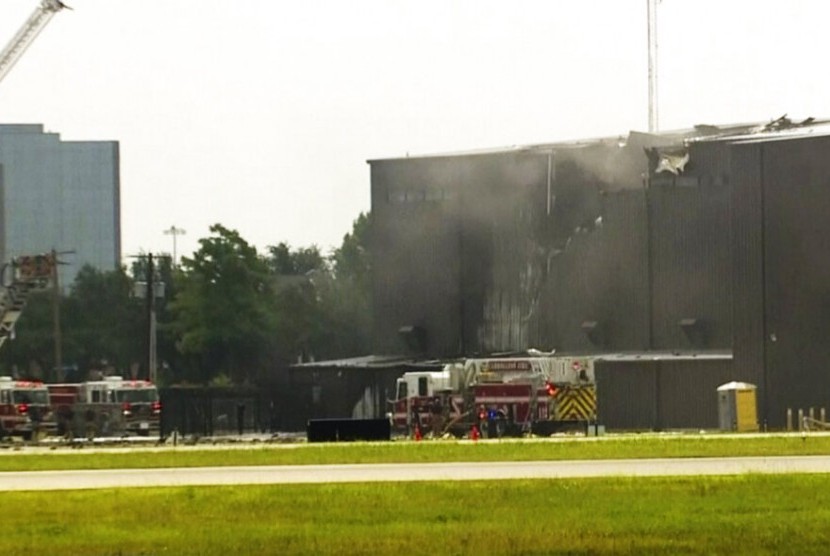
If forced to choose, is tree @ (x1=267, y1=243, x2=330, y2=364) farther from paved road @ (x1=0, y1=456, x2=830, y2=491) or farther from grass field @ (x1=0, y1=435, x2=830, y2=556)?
grass field @ (x1=0, y1=435, x2=830, y2=556)

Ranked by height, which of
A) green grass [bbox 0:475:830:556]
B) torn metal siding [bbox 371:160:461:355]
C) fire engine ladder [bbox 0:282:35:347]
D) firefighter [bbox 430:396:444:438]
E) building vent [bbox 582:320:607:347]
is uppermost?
torn metal siding [bbox 371:160:461:355]

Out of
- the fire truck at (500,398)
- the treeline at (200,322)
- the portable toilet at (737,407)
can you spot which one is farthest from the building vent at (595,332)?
the treeline at (200,322)

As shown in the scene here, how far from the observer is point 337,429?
80438 millimetres

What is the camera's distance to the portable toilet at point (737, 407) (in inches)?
3632

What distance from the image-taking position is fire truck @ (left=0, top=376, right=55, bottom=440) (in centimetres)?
9531

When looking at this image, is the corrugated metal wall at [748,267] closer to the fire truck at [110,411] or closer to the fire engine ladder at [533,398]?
the fire engine ladder at [533,398]

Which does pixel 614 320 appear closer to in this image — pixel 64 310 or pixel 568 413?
pixel 568 413

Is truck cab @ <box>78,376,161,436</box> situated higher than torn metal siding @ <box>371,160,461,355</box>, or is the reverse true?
torn metal siding @ <box>371,160,461,355</box>

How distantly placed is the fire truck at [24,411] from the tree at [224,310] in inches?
1744

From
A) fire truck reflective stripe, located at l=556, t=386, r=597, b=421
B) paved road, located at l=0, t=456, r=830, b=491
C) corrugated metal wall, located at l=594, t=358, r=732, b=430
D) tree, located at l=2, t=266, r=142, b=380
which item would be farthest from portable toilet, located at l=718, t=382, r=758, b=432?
tree, located at l=2, t=266, r=142, b=380

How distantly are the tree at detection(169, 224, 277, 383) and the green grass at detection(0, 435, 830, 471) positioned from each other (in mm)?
72108

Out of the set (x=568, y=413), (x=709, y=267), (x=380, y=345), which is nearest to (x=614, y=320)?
(x=709, y=267)

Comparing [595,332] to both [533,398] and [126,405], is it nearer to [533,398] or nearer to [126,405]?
[126,405]

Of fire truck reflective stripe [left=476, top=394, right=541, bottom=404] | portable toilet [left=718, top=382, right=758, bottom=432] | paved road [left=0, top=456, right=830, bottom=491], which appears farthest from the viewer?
portable toilet [left=718, top=382, right=758, bottom=432]
